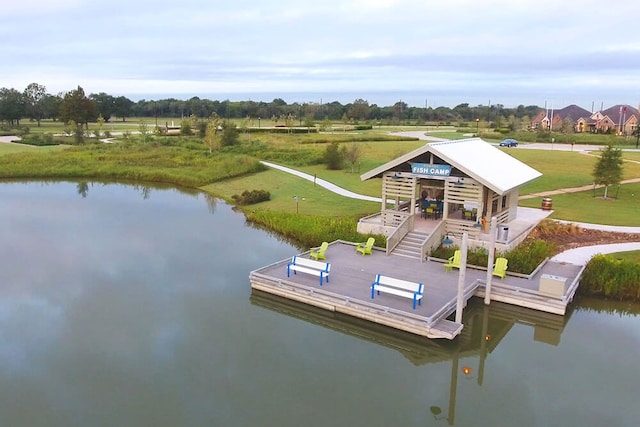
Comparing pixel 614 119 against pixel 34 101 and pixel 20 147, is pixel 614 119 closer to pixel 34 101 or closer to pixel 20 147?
pixel 20 147

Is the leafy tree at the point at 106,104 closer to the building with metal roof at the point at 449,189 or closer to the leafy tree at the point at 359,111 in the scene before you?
the leafy tree at the point at 359,111

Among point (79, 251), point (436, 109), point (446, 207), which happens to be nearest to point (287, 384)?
point (446, 207)

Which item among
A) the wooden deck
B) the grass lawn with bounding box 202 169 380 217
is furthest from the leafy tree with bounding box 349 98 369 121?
the wooden deck

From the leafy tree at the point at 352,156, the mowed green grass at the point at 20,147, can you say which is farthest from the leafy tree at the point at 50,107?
the leafy tree at the point at 352,156

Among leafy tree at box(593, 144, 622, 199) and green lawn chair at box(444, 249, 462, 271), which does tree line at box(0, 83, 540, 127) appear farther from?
green lawn chair at box(444, 249, 462, 271)

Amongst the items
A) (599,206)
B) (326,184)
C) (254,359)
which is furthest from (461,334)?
(326,184)

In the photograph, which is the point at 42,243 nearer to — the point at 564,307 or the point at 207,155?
the point at 564,307

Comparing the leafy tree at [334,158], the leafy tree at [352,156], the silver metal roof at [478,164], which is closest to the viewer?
the silver metal roof at [478,164]

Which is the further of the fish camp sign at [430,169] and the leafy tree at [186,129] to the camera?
the leafy tree at [186,129]
